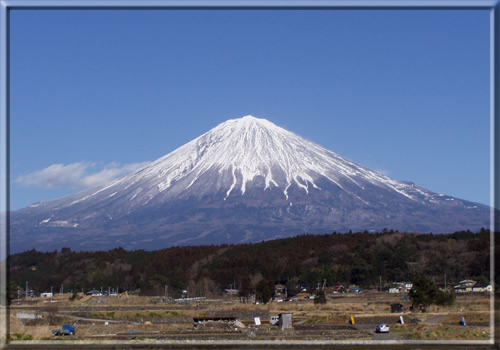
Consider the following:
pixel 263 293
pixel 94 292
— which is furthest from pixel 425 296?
pixel 94 292

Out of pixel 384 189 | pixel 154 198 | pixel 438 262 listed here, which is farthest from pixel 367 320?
pixel 384 189

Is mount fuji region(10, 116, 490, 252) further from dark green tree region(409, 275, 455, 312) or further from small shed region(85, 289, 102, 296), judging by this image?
dark green tree region(409, 275, 455, 312)

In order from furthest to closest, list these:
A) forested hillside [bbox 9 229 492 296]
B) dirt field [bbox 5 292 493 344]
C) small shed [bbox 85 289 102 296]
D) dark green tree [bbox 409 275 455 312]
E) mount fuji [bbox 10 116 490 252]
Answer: mount fuji [bbox 10 116 490 252]
small shed [bbox 85 289 102 296]
forested hillside [bbox 9 229 492 296]
dark green tree [bbox 409 275 455 312]
dirt field [bbox 5 292 493 344]

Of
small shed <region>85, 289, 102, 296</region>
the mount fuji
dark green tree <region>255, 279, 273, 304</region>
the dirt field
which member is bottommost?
small shed <region>85, 289, 102, 296</region>

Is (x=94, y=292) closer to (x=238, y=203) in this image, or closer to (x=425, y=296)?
(x=425, y=296)

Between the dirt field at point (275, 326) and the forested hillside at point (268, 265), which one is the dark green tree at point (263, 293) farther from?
the forested hillside at point (268, 265)

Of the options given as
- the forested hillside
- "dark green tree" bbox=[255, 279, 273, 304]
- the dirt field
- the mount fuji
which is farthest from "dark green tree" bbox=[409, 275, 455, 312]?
the mount fuji

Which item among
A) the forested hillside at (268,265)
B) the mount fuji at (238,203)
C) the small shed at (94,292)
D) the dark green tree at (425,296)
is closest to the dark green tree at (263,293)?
the forested hillside at (268,265)
